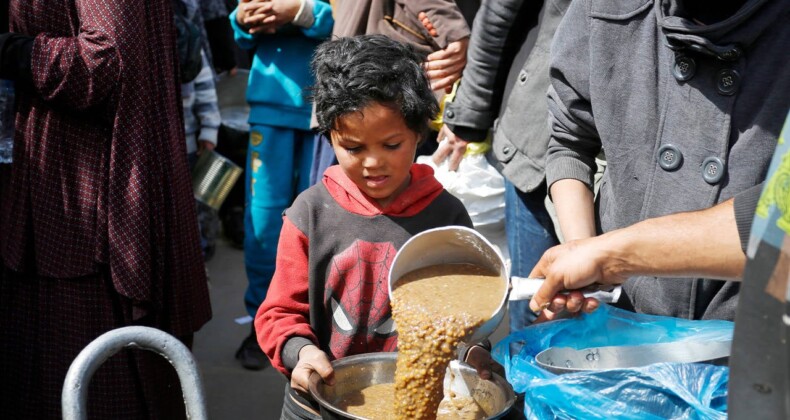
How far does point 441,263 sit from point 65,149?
1.45 metres

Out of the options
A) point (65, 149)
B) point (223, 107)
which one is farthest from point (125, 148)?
point (223, 107)

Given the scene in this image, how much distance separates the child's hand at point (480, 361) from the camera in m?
1.92

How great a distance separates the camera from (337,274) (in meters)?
2.28

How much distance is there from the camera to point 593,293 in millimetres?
1843

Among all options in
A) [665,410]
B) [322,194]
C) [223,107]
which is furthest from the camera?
[223,107]

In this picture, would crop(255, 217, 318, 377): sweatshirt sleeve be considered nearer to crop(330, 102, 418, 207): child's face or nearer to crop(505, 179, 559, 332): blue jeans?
crop(330, 102, 418, 207): child's face

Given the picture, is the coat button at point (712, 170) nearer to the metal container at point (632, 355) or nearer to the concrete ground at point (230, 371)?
the metal container at point (632, 355)

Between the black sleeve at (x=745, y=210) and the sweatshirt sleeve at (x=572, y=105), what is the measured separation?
2.65 feet

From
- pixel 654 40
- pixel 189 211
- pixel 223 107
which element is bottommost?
pixel 223 107

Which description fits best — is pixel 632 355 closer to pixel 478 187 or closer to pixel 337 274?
pixel 337 274

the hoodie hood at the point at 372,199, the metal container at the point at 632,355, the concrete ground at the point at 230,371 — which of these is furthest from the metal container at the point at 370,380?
the concrete ground at the point at 230,371

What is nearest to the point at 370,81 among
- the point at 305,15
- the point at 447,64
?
the point at 447,64

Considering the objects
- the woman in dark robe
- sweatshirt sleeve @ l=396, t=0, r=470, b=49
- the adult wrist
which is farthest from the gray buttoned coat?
the adult wrist

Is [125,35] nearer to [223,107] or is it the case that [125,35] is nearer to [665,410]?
[665,410]
